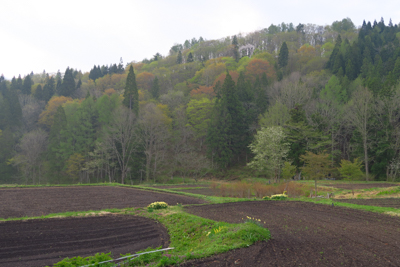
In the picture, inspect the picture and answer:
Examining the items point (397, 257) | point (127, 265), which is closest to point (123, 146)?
point (127, 265)

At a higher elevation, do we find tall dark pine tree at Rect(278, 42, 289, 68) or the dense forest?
tall dark pine tree at Rect(278, 42, 289, 68)

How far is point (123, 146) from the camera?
43.9 metres

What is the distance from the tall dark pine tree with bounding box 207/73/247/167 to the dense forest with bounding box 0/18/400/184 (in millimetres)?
206

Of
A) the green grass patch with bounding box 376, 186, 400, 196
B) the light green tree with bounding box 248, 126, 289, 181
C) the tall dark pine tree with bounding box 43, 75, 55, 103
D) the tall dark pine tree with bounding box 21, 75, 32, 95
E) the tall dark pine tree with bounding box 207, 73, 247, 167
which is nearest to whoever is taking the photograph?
the green grass patch with bounding box 376, 186, 400, 196

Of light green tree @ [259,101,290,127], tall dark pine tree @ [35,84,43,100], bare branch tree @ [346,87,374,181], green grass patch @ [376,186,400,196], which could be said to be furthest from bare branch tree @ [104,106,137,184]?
tall dark pine tree @ [35,84,43,100]

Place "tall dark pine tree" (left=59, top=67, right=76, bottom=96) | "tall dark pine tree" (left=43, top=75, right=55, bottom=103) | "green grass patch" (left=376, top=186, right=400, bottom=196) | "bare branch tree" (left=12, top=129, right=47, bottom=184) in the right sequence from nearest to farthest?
1. "green grass patch" (left=376, top=186, right=400, bottom=196)
2. "bare branch tree" (left=12, top=129, right=47, bottom=184)
3. "tall dark pine tree" (left=43, top=75, right=55, bottom=103)
4. "tall dark pine tree" (left=59, top=67, right=76, bottom=96)

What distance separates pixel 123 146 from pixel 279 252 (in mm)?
40007

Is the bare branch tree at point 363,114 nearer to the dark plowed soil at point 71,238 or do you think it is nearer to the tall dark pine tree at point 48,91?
the dark plowed soil at point 71,238

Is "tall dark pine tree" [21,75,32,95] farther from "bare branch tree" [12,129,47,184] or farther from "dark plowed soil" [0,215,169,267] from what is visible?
"dark plowed soil" [0,215,169,267]

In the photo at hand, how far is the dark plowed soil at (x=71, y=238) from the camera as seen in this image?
816 centimetres

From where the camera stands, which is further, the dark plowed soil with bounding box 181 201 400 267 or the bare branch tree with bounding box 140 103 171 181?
the bare branch tree with bounding box 140 103 171 181

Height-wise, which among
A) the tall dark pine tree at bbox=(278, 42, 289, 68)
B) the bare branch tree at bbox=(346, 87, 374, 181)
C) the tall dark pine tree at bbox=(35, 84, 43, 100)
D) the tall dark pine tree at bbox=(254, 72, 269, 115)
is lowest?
the bare branch tree at bbox=(346, 87, 374, 181)

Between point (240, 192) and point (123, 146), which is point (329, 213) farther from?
point (123, 146)

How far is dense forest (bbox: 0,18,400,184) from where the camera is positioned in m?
39.2
